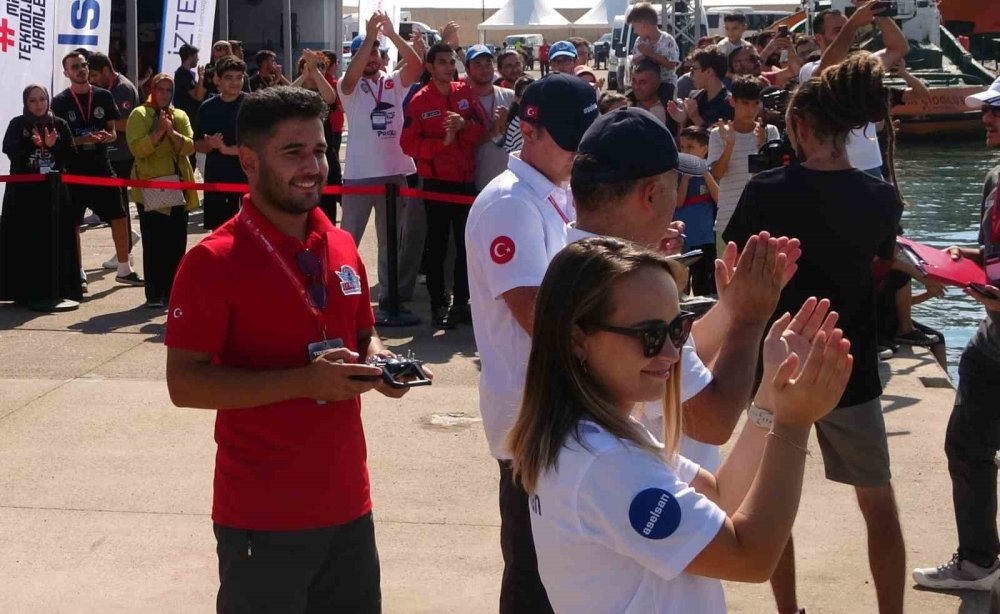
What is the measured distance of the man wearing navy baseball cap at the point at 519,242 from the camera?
3.62m

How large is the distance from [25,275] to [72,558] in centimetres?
539

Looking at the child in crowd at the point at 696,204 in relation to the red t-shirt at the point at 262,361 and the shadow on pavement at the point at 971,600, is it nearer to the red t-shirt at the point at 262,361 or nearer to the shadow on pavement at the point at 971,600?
the shadow on pavement at the point at 971,600

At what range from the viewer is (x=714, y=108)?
10.5 meters

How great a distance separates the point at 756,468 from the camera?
2.62 meters

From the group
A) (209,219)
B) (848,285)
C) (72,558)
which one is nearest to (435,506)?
(72,558)

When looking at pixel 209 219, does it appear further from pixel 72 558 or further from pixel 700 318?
pixel 700 318

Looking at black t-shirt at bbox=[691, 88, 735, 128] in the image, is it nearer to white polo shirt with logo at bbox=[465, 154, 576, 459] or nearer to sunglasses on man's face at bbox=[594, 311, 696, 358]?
white polo shirt with logo at bbox=[465, 154, 576, 459]

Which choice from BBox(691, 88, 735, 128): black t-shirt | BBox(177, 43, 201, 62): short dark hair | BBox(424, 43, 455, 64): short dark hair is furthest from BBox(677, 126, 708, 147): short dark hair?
BBox(177, 43, 201, 62): short dark hair

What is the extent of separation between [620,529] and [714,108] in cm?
864

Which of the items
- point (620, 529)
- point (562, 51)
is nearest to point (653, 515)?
point (620, 529)

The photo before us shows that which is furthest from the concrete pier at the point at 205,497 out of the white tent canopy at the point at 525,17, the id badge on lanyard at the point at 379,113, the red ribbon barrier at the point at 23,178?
the white tent canopy at the point at 525,17

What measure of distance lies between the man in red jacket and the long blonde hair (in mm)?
7248

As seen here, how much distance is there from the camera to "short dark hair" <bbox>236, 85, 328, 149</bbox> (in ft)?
11.5

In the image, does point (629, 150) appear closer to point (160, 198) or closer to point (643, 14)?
point (160, 198)
